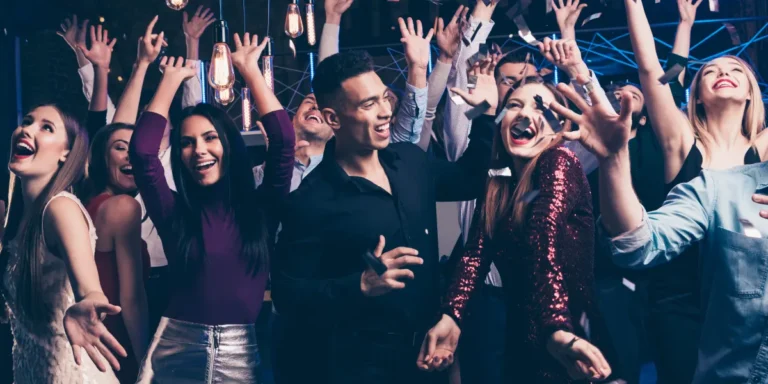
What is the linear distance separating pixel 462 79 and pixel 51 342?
66.2 inches

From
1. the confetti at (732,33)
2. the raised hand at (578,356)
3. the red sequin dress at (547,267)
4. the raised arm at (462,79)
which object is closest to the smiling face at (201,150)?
the raised arm at (462,79)

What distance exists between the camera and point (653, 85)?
287cm

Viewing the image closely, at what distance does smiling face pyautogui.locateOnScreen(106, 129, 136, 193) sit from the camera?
350 cm

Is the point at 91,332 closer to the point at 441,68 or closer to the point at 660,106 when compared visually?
the point at 441,68

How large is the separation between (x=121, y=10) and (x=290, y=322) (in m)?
4.86

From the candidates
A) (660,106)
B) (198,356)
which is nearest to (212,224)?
(198,356)

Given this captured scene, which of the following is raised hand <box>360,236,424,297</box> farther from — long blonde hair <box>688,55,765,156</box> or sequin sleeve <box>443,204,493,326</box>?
long blonde hair <box>688,55,765,156</box>

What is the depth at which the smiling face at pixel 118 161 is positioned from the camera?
3.50m

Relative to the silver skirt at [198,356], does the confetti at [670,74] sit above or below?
above

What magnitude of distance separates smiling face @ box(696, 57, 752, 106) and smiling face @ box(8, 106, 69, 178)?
2.29 meters

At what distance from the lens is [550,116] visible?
261 centimetres

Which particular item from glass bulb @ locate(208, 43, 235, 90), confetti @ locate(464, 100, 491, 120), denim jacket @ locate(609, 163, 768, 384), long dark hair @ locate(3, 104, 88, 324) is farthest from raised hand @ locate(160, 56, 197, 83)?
denim jacket @ locate(609, 163, 768, 384)

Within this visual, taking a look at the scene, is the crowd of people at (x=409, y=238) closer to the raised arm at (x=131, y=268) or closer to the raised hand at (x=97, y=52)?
the raised arm at (x=131, y=268)

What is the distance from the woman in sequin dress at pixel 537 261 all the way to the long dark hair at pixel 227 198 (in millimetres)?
686
